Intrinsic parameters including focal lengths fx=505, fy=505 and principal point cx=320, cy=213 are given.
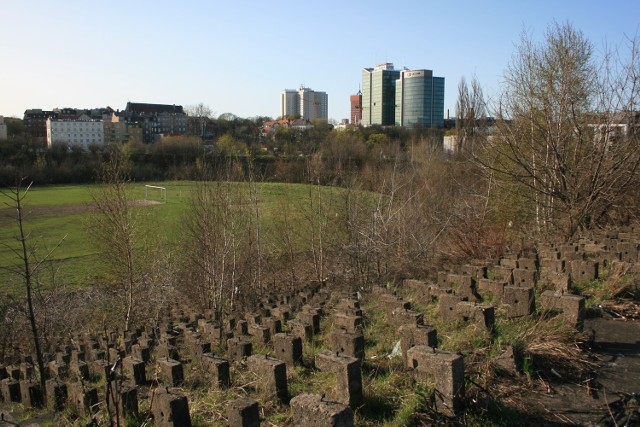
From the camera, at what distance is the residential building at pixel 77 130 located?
109m

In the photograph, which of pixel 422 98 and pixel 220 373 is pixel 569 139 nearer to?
pixel 220 373

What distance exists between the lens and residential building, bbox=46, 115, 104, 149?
358 feet

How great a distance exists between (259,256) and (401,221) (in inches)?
220

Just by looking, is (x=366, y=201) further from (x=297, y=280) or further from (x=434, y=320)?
(x=434, y=320)

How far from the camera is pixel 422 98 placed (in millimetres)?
97438

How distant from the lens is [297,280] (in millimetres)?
20453

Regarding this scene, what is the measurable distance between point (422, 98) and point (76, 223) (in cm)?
7086

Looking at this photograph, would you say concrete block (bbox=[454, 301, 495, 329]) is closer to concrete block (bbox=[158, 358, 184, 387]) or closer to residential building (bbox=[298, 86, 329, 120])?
concrete block (bbox=[158, 358, 184, 387])

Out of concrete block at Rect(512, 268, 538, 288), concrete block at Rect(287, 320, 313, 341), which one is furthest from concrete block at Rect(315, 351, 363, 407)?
concrete block at Rect(512, 268, 538, 288)

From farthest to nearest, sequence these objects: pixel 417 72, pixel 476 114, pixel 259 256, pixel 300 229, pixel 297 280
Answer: pixel 417 72, pixel 476 114, pixel 300 229, pixel 297 280, pixel 259 256

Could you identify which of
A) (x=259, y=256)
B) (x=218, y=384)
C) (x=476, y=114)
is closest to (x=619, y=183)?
(x=218, y=384)

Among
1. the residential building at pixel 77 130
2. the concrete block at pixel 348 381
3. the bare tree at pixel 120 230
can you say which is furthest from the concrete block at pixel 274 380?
the residential building at pixel 77 130

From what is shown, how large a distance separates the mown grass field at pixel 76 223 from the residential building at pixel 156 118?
59.8 metres

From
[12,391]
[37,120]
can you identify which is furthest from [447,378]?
[37,120]
